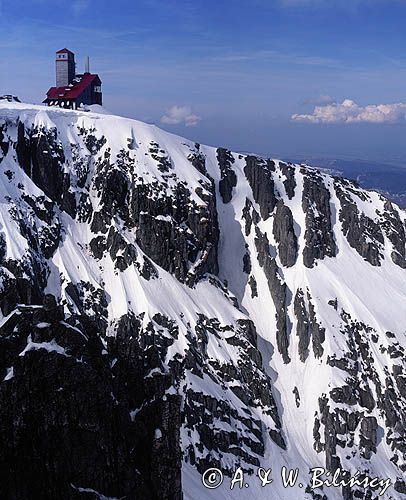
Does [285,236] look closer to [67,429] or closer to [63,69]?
[63,69]

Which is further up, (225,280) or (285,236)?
(285,236)

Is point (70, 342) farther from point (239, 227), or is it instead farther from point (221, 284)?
point (239, 227)

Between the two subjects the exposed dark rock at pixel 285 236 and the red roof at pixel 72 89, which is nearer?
the exposed dark rock at pixel 285 236

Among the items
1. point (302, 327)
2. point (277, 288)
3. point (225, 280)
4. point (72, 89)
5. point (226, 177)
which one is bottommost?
point (302, 327)

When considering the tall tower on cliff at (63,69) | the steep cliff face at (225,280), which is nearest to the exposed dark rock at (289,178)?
the steep cliff face at (225,280)

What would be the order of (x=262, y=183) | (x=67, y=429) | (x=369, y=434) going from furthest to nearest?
(x=262, y=183)
(x=369, y=434)
(x=67, y=429)

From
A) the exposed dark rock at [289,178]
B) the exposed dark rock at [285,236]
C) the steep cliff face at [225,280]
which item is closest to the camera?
the steep cliff face at [225,280]

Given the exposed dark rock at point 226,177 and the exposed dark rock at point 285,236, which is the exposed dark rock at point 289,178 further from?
the exposed dark rock at point 226,177

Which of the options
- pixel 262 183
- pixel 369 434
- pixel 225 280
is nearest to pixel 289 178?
pixel 262 183
